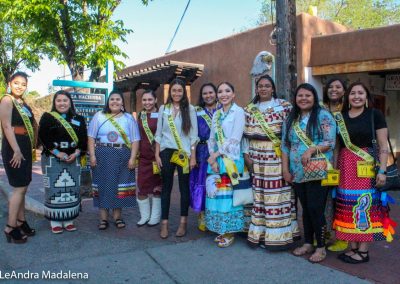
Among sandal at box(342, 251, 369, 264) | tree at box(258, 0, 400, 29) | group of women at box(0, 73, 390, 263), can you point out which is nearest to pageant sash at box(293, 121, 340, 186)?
group of women at box(0, 73, 390, 263)

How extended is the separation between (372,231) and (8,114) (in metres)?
4.11

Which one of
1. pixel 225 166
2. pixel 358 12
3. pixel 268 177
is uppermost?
pixel 358 12

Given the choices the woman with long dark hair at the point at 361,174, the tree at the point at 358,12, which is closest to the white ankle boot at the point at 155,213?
the woman with long dark hair at the point at 361,174

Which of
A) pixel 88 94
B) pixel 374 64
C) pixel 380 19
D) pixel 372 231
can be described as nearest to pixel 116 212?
pixel 88 94

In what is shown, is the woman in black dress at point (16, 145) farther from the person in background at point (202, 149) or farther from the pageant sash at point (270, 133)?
the pageant sash at point (270, 133)

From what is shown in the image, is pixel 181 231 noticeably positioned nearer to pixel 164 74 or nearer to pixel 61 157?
pixel 61 157

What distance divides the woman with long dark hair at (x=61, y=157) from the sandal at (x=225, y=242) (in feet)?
6.33

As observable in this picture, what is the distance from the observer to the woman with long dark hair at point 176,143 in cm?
467

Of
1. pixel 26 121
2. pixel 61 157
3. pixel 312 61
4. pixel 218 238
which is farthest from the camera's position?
pixel 312 61

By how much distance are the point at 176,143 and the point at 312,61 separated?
536cm

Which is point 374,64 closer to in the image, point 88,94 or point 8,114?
point 88,94

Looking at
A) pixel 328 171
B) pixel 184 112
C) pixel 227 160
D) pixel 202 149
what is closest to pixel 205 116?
pixel 184 112

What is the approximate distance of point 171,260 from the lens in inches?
159

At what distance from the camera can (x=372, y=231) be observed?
151 inches
